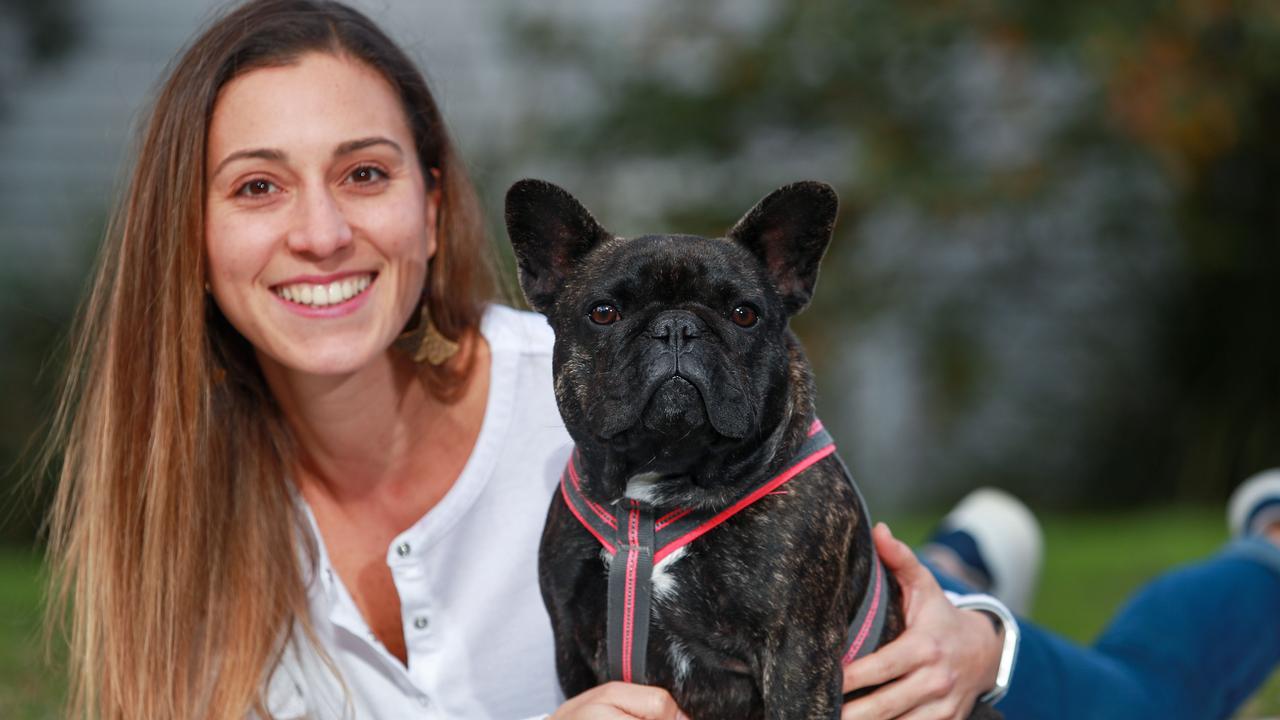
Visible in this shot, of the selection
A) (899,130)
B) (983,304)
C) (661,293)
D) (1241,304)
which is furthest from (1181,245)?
(661,293)

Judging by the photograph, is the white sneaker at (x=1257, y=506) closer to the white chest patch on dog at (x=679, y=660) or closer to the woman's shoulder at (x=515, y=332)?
the woman's shoulder at (x=515, y=332)

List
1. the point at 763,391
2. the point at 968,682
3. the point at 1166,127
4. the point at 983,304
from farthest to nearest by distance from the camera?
the point at 983,304 → the point at 1166,127 → the point at 968,682 → the point at 763,391

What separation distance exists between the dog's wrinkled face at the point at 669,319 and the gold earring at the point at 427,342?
94 cm

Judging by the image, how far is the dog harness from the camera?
83.7 inches

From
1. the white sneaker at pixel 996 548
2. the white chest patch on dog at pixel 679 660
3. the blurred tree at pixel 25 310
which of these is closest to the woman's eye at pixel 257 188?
the white chest patch on dog at pixel 679 660

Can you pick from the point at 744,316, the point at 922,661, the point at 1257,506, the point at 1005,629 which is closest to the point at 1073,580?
the point at 1257,506

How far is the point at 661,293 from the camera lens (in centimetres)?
214

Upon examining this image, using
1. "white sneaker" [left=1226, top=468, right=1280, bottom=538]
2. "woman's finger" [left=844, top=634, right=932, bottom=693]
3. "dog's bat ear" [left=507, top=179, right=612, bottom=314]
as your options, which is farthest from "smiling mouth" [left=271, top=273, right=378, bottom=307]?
"white sneaker" [left=1226, top=468, right=1280, bottom=538]

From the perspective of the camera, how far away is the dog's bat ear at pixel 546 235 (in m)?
2.26

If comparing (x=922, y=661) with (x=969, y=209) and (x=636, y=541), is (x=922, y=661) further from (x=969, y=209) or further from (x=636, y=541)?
(x=969, y=209)

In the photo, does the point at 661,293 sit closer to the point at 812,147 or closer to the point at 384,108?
the point at 384,108

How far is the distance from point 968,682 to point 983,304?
25.2 ft

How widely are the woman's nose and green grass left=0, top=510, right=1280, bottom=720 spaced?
49.9 inches

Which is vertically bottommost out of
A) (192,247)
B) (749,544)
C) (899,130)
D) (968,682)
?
(968,682)
